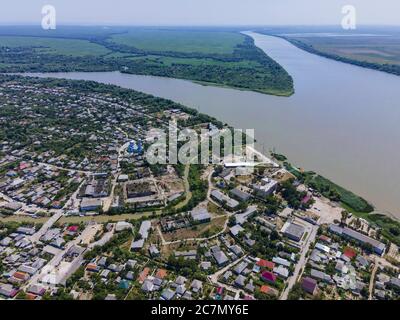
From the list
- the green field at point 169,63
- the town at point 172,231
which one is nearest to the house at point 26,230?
the town at point 172,231

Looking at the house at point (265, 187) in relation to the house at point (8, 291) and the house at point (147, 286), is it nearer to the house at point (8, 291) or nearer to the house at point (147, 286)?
the house at point (147, 286)

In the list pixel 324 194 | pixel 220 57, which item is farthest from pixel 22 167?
pixel 220 57

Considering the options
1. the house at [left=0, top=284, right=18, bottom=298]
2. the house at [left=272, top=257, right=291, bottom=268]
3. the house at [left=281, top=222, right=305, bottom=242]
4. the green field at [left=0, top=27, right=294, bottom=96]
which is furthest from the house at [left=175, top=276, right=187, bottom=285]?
the green field at [left=0, top=27, right=294, bottom=96]

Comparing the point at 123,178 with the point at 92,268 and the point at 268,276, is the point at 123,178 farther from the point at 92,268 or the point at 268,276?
the point at 268,276

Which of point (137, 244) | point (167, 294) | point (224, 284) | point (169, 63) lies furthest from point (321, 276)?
point (169, 63)

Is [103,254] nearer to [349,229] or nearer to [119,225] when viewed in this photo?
[119,225]
